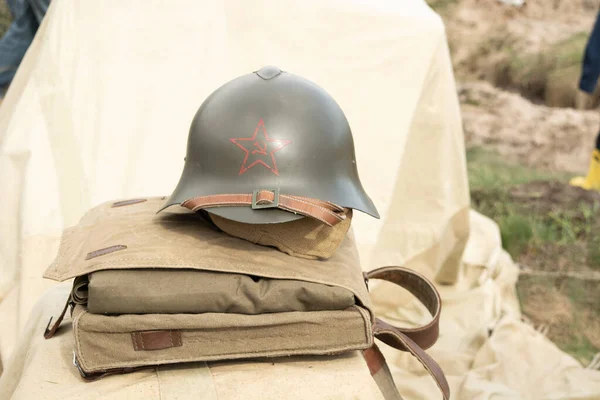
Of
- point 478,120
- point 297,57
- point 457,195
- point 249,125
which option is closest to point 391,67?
point 297,57

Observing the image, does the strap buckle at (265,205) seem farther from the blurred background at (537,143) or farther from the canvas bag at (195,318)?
the blurred background at (537,143)

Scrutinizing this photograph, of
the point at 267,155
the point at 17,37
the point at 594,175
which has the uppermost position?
the point at 267,155

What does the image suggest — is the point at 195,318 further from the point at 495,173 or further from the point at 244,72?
the point at 495,173

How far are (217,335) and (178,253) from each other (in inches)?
8.6

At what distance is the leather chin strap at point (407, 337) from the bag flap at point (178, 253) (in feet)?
0.65

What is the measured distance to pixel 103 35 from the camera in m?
2.99

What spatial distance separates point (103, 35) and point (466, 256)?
239 cm

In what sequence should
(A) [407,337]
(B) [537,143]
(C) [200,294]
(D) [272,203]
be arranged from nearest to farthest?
(C) [200,294]
(D) [272,203]
(A) [407,337]
(B) [537,143]

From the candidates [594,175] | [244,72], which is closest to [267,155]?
[244,72]

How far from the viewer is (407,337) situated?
1851mm

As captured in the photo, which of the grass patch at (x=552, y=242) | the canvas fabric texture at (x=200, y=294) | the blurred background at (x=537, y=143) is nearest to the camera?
the canvas fabric texture at (x=200, y=294)

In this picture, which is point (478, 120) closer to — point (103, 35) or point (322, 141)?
point (103, 35)

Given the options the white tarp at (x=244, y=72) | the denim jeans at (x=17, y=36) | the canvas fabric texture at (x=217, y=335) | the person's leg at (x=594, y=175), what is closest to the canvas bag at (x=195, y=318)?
the canvas fabric texture at (x=217, y=335)

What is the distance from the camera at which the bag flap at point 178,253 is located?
5.04ft
